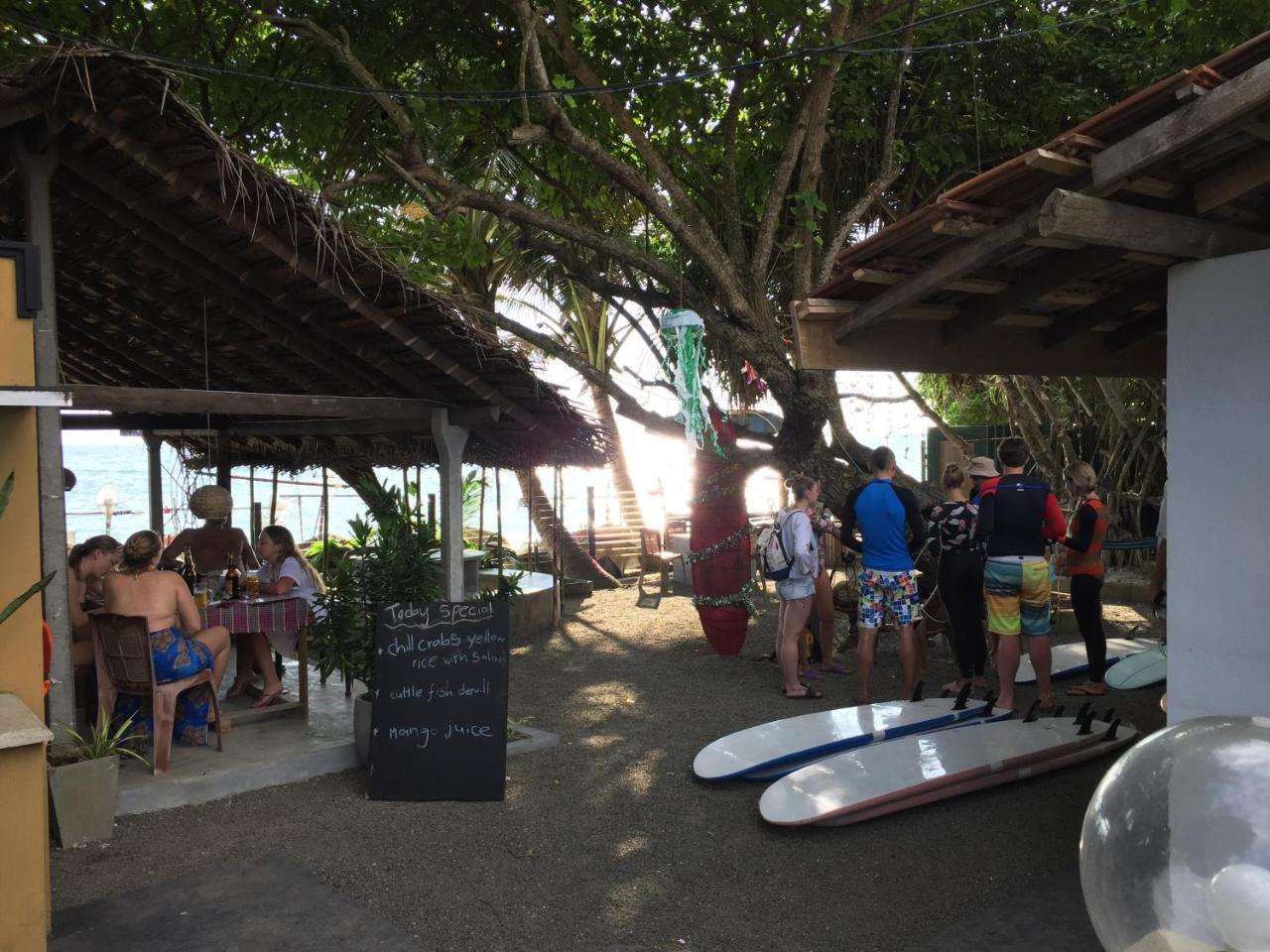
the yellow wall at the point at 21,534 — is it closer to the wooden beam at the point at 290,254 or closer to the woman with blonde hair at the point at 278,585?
the wooden beam at the point at 290,254

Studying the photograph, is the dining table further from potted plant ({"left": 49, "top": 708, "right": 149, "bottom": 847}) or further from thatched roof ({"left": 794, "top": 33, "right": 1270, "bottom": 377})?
thatched roof ({"left": 794, "top": 33, "right": 1270, "bottom": 377})

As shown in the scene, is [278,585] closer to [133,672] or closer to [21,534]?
[133,672]

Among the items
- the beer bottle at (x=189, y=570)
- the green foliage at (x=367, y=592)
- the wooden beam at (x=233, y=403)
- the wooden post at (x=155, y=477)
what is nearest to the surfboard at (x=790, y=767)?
the green foliage at (x=367, y=592)

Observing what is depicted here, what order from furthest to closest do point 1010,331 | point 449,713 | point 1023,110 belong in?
point 1023,110
point 1010,331
point 449,713

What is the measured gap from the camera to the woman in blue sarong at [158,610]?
5918mm

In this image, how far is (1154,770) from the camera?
1870 millimetres

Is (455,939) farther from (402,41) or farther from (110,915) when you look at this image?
(402,41)

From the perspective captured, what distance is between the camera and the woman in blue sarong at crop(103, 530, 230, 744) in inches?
233

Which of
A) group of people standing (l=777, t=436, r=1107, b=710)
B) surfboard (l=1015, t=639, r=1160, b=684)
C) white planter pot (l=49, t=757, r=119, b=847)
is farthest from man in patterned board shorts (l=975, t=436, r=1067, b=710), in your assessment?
white planter pot (l=49, t=757, r=119, b=847)

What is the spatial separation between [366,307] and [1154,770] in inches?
225

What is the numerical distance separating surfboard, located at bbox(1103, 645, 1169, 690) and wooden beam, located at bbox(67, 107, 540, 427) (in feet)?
15.9

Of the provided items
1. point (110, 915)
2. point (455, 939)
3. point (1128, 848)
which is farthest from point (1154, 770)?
point (110, 915)

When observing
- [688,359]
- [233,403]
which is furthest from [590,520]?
[233,403]

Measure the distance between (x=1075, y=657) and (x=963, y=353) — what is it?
384cm
